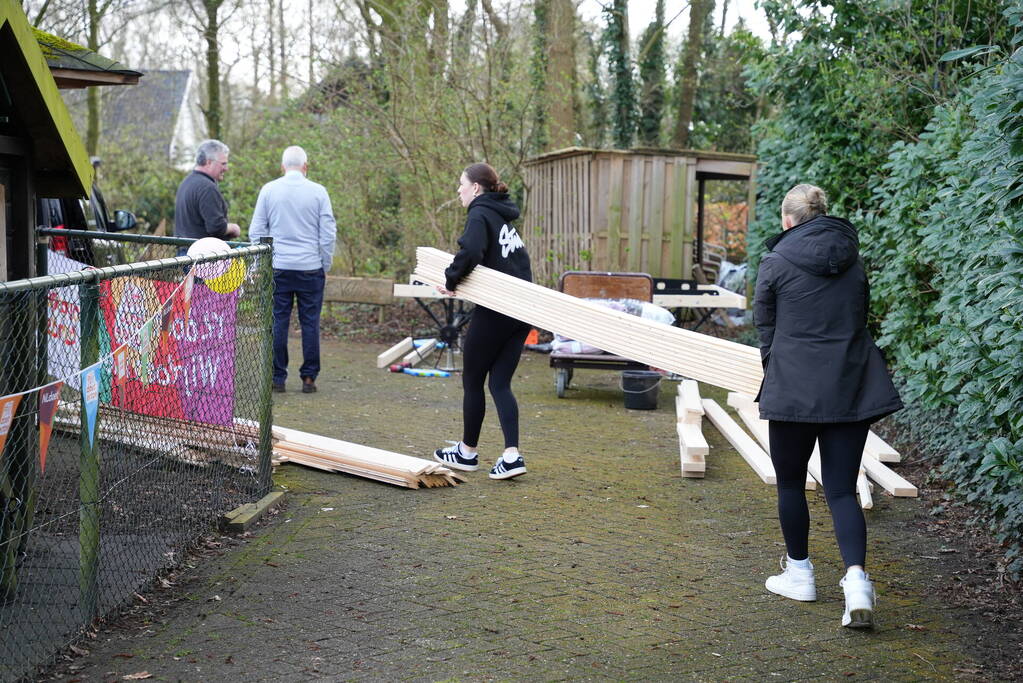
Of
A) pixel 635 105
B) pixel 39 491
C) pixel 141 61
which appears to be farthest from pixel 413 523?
pixel 141 61

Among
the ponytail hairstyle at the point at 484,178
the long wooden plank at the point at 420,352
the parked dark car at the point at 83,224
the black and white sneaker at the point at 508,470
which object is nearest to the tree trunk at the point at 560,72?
the long wooden plank at the point at 420,352

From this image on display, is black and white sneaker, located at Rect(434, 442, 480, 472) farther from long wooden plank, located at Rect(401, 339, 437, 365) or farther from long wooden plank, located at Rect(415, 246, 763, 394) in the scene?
long wooden plank, located at Rect(401, 339, 437, 365)

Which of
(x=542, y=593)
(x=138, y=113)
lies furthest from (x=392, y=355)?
(x=138, y=113)

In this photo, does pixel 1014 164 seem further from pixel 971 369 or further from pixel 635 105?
pixel 635 105

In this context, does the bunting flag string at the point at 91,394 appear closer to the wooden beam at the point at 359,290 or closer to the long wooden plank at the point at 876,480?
the long wooden plank at the point at 876,480

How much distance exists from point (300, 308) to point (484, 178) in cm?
379

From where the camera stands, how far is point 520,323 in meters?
6.65

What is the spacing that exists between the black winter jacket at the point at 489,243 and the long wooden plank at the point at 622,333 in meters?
0.09

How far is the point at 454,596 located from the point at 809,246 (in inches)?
86.0

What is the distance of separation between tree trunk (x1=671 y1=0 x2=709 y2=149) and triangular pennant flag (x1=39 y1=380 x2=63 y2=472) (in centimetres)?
2118

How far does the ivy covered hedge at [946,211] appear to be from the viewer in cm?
489

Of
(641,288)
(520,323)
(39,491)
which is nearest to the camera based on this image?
(39,491)

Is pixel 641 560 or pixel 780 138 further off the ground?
pixel 780 138

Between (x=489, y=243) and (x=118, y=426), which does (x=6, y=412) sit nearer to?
(x=118, y=426)
